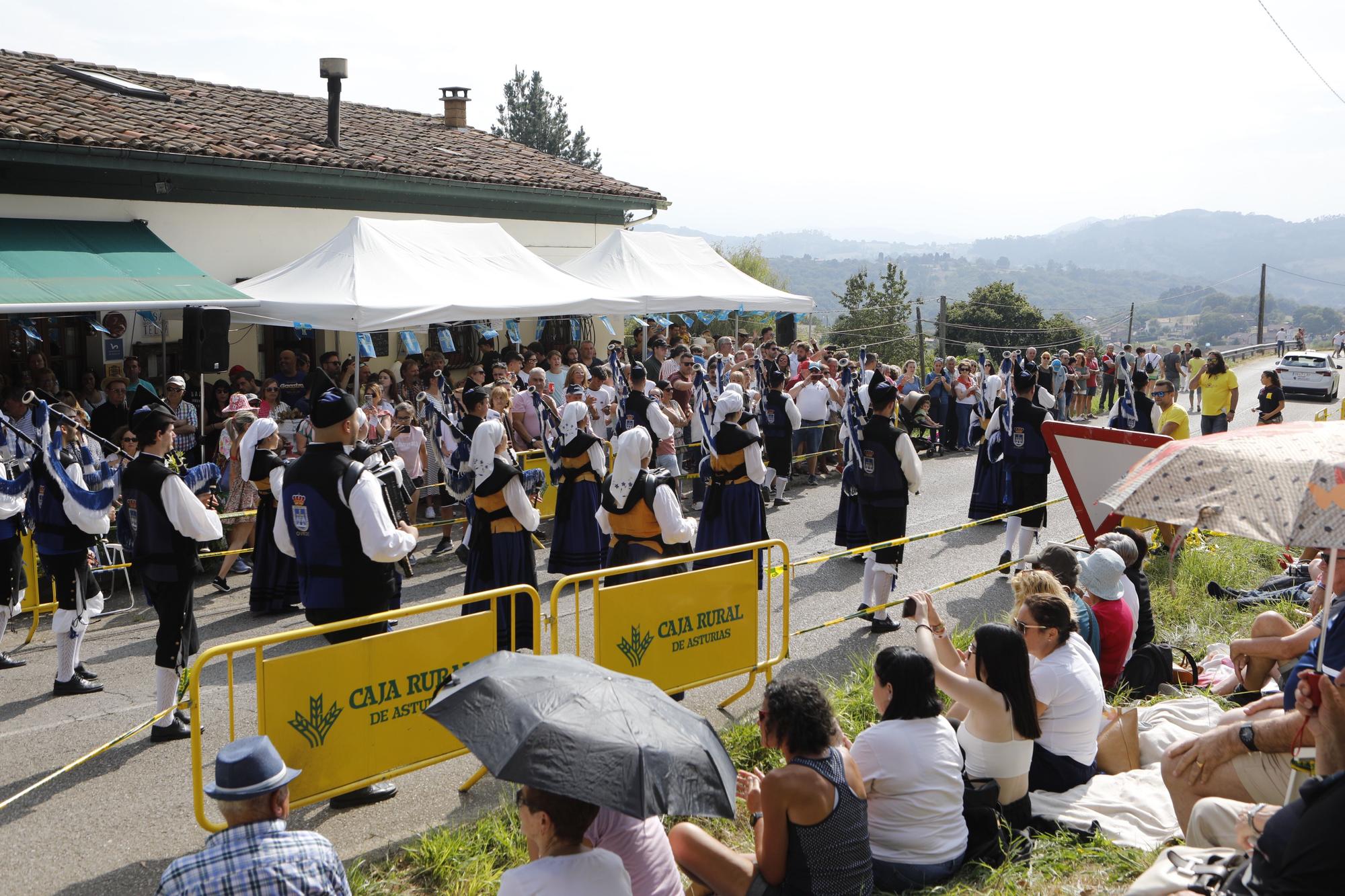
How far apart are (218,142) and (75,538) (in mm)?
9605

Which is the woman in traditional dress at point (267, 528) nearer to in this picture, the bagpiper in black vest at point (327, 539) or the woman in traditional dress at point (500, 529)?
the woman in traditional dress at point (500, 529)

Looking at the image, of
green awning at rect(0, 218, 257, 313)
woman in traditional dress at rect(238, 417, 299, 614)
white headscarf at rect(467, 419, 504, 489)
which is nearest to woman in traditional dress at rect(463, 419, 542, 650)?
white headscarf at rect(467, 419, 504, 489)

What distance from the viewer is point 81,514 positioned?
6.92m

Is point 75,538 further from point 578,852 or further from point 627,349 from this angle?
point 627,349

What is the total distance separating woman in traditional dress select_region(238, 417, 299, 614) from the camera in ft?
28.0

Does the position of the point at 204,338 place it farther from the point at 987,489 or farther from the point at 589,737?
the point at 589,737

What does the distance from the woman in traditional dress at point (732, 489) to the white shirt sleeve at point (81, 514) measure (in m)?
4.27

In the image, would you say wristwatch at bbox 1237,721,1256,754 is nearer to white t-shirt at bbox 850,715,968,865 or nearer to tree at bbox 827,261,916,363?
white t-shirt at bbox 850,715,968,865

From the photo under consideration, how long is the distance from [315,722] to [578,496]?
4067mm

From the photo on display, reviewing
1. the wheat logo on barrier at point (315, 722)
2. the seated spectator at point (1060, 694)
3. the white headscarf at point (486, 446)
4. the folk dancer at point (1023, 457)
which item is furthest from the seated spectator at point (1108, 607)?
the wheat logo on barrier at point (315, 722)

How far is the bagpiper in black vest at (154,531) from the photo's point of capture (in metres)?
6.07

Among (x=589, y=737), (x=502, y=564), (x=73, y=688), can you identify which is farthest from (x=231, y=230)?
(x=589, y=737)

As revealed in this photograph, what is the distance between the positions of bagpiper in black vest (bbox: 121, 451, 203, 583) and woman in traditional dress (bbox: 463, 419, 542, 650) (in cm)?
178

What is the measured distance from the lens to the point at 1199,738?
4930mm
